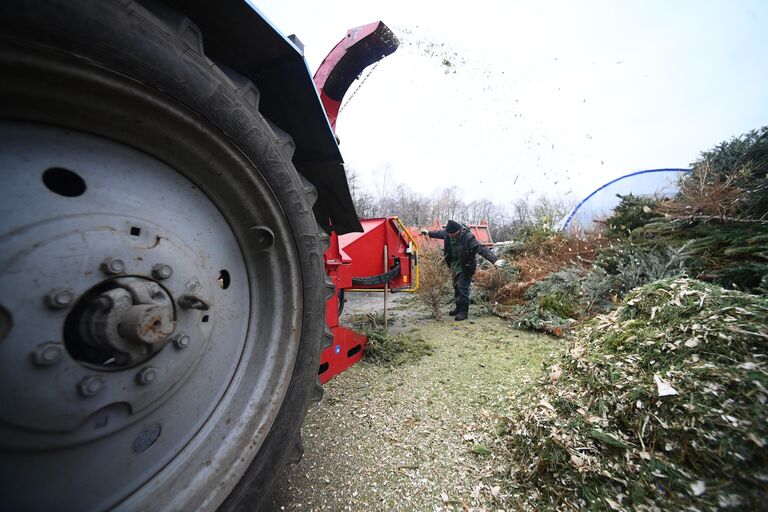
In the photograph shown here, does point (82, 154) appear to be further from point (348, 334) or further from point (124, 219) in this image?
point (348, 334)

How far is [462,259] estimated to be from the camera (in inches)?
213

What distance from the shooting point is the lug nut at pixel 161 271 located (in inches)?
35.6

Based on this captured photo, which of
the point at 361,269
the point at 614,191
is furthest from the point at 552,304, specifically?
the point at 614,191

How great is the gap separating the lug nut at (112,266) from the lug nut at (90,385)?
267mm

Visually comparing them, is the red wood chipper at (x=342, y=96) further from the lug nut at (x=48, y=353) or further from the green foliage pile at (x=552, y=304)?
the green foliage pile at (x=552, y=304)

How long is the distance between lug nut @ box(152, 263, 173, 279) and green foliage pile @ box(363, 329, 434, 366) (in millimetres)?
2228

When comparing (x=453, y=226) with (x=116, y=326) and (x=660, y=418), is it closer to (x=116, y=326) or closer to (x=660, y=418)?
(x=660, y=418)

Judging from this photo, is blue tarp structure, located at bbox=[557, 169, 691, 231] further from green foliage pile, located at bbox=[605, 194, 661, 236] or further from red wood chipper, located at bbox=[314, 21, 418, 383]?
red wood chipper, located at bbox=[314, 21, 418, 383]

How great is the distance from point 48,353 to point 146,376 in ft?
0.74

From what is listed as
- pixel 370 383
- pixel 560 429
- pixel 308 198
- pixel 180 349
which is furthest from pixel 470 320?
pixel 180 349

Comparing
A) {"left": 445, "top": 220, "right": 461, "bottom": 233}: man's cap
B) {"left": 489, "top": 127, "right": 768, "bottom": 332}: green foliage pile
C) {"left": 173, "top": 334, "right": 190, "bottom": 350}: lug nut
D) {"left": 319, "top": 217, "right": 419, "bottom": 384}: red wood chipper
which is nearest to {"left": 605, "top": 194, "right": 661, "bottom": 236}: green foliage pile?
{"left": 489, "top": 127, "right": 768, "bottom": 332}: green foliage pile

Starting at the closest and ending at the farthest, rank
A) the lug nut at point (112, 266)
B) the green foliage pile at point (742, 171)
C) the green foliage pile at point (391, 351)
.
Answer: the lug nut at point (112, 266)
the green foliage pile at point (391, 351)
the green foliage pile at point (742, 171)

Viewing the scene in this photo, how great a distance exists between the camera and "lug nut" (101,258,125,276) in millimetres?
804

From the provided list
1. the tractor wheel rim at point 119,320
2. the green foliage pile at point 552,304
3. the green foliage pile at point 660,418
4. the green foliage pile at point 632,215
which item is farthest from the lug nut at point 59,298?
the green foliage pile at point 632,215
